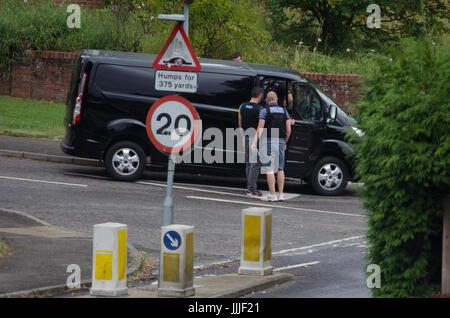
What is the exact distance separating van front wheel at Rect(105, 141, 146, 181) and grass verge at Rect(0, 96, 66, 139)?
13.8 feet

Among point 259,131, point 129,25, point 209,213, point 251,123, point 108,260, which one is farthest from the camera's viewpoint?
point 129,25

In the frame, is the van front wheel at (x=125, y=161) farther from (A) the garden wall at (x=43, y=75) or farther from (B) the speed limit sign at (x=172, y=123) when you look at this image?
(A) the garden wall at (x=43, y=75)

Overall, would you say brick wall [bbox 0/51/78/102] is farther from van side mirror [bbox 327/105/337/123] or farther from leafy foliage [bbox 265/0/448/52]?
van side mirror [bbox 327/105/337/123]

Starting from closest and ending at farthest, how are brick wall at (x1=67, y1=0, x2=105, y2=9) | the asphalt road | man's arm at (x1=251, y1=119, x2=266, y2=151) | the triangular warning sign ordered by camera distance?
1. the triangular warning sign
2. the asphalt road
3. man's arm at (x1=251, y1=119, x2=266, y2=151)
4. brick wall at (x1=67, y1=0, x2=105, y2=9)

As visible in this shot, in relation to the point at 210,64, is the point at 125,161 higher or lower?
lower

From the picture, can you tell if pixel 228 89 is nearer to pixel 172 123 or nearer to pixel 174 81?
pixel 174 81

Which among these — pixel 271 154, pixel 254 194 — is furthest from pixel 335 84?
pixel 271 154

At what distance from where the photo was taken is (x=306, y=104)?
55.1 feet

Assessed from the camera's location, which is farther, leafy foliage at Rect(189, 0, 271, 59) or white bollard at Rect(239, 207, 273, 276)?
leafy foliage at Rect(189, 0, 271, 59)

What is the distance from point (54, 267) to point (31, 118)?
13.3m

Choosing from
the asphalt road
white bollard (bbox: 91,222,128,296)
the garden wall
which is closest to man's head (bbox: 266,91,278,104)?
the asphalt road

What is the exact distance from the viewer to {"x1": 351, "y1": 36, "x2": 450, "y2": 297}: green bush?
755cm

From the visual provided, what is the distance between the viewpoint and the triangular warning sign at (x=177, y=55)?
30.0 feet
